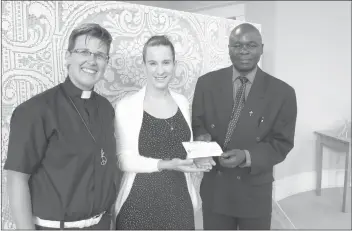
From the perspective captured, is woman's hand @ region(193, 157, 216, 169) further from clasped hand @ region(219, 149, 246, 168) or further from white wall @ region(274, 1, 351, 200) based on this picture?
white wall @ region(274, 1, 351, 200)

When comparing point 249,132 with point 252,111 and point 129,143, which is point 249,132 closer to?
Result: point 252,111

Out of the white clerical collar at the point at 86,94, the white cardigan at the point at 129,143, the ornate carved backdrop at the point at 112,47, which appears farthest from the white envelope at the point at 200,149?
the ornate carved backdrop at the point at 112,47

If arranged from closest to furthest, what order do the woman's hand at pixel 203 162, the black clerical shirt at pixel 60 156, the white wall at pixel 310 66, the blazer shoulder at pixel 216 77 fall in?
the black clerical shirt at pixel 60 156 < the woman's hand at pixel 203 162 < the blazer shoulder at pixel 216 77 < the white wall at pixel 310 66

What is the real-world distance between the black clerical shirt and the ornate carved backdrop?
299mm

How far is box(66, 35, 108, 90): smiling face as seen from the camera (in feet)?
2.56

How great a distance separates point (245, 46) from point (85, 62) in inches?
19.5

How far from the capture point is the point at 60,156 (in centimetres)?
74

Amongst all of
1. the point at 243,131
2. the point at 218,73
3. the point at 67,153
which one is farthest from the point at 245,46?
the point at 67,153

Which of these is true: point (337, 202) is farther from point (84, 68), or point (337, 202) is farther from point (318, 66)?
point (84, 68)

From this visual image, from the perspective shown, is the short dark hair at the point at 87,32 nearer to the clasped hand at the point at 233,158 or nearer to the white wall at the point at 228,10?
the clasped hand at the point at 233,158

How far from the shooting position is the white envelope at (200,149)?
2.83ft

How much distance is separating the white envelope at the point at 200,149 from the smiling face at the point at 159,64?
8.1 inches

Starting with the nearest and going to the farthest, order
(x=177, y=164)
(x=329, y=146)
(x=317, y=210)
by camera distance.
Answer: (x=177, y=164) < (x=329, y=146) < (x=317, y=210)

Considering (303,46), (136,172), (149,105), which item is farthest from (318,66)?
(136,172)
